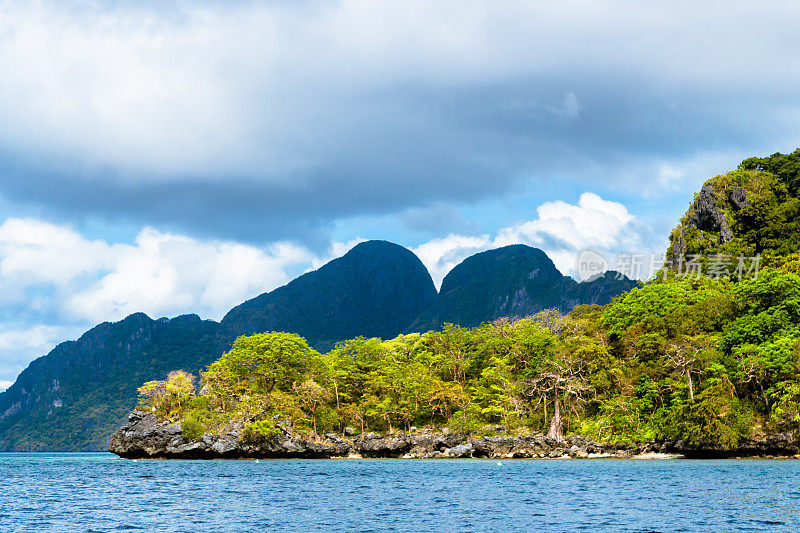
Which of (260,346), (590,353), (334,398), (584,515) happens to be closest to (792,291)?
(590,353)

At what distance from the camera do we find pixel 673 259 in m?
99.7

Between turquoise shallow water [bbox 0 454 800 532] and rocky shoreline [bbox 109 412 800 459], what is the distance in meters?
20.2

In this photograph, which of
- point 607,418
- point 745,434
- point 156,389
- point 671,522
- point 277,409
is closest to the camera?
point 671,522

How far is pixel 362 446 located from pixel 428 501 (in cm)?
5022

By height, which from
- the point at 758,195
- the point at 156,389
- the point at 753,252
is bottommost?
the point at 156,389

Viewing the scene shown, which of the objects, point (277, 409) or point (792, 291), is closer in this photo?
point (792, 291)

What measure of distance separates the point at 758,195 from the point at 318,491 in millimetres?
76967

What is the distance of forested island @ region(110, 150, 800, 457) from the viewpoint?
210ft

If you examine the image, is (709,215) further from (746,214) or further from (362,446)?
(362,446)

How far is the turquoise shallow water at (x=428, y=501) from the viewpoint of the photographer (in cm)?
2594

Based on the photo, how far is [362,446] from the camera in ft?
269

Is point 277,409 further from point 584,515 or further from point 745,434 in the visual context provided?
point 584,515

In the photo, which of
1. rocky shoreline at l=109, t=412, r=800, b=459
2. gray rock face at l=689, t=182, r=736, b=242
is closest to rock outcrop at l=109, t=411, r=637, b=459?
rocky shoreline at l=109, t=412, r=800, b=459

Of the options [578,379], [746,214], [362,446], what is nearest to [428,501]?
[578,379]
